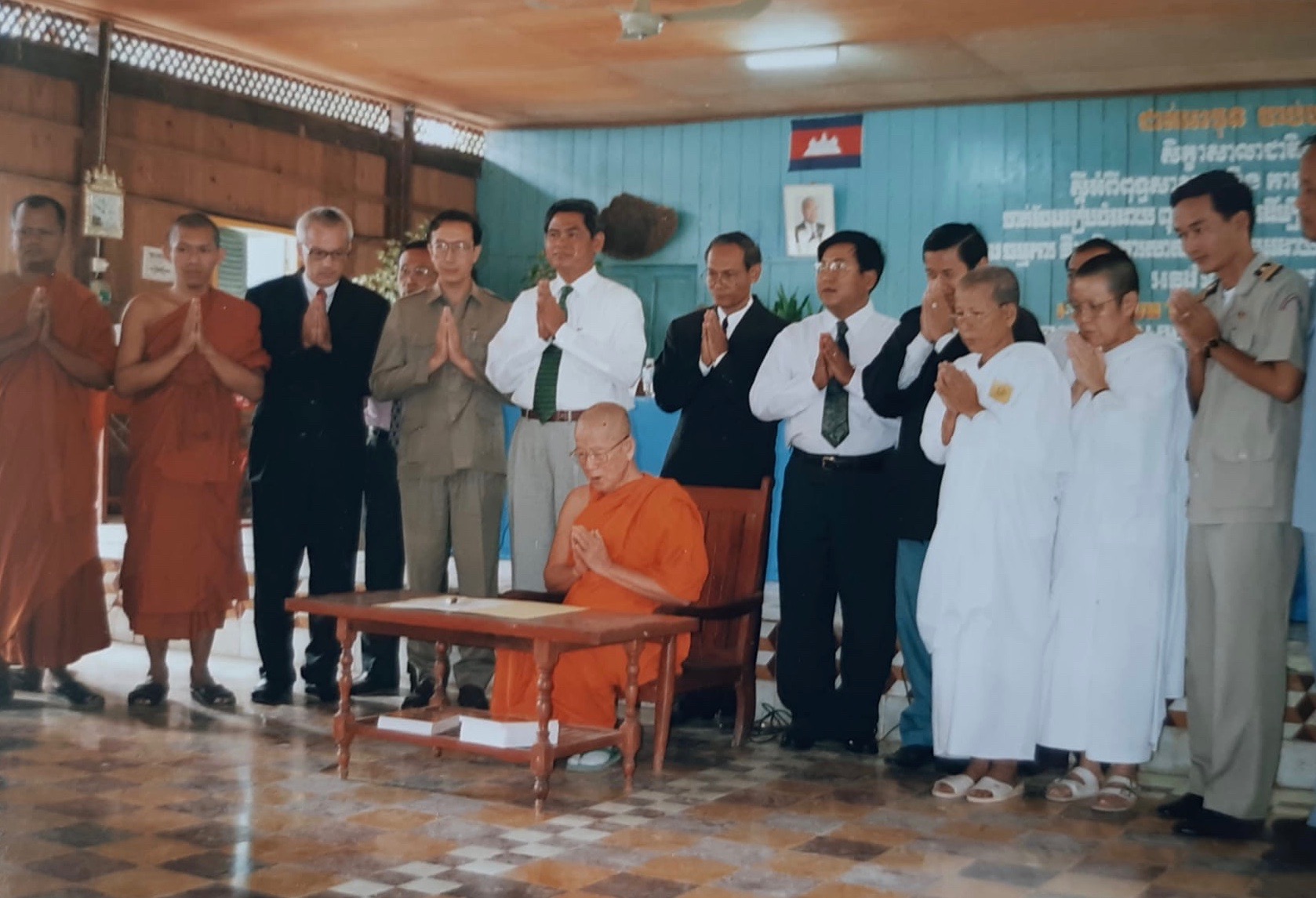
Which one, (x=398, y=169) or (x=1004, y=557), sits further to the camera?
(x=398, y=169)

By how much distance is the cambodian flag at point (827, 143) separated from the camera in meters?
11.7

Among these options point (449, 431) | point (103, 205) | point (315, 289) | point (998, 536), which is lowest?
point (998, 536)

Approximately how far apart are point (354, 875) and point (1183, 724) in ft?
8.52

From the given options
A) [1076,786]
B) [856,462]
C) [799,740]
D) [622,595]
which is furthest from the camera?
[799,740]

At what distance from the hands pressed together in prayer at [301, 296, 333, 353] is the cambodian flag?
→ 24.6 feet

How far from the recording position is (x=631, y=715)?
3770 millimetres

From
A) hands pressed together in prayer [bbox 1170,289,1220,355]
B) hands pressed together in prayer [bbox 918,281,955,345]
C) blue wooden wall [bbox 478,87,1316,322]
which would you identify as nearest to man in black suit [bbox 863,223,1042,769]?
hands pressed together in prayer [bbox 918,281,955,345]

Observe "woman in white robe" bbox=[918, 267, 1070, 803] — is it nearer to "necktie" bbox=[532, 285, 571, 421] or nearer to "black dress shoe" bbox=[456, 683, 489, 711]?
"necktie" bbox=[532, 285, 571, 421]

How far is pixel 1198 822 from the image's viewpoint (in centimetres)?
355

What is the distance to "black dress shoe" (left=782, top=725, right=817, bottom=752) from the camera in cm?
445

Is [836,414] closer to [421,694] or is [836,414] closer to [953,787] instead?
[953,787]

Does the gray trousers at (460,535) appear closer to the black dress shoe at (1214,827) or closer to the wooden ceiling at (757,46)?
the black dress shoe at (1214,827)

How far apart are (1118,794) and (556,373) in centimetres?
211

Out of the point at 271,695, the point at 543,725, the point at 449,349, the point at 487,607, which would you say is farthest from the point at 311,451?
the point at 543,725
